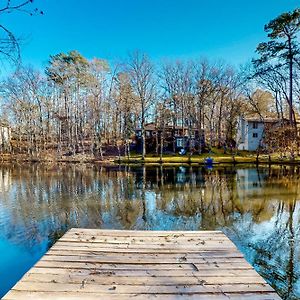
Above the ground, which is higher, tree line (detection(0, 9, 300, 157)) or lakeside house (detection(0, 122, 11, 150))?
tree line (detection(0, 9, 300, 157))

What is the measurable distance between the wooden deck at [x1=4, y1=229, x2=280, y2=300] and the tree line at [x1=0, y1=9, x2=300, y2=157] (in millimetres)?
28992

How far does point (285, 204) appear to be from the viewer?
32.4 feet

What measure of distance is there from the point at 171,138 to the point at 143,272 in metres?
36.0

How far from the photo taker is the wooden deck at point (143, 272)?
8.08ft

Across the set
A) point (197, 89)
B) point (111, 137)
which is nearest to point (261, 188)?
point (197, 89)

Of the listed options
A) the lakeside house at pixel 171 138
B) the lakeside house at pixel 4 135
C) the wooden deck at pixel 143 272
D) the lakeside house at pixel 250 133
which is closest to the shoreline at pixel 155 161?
the lakeside house at pixel 4 135

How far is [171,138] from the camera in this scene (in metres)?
38.7

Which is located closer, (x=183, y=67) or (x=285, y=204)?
(x=285, y=204)

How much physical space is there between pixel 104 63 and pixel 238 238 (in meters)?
33.0

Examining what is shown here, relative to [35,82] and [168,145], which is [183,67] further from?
[35,82]

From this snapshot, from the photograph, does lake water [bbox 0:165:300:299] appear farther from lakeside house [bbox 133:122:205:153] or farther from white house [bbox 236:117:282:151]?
white house [bbox 236:117:282:151]

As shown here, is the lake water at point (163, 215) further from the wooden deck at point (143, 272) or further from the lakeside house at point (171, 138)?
the lakeside house at point (171, 138)

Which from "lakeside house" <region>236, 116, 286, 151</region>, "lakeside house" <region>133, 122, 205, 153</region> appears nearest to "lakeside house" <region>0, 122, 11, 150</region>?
"lakeside house" <region>133, 122, 205, 153</region>

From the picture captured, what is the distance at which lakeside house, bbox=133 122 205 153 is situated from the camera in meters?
37.4
